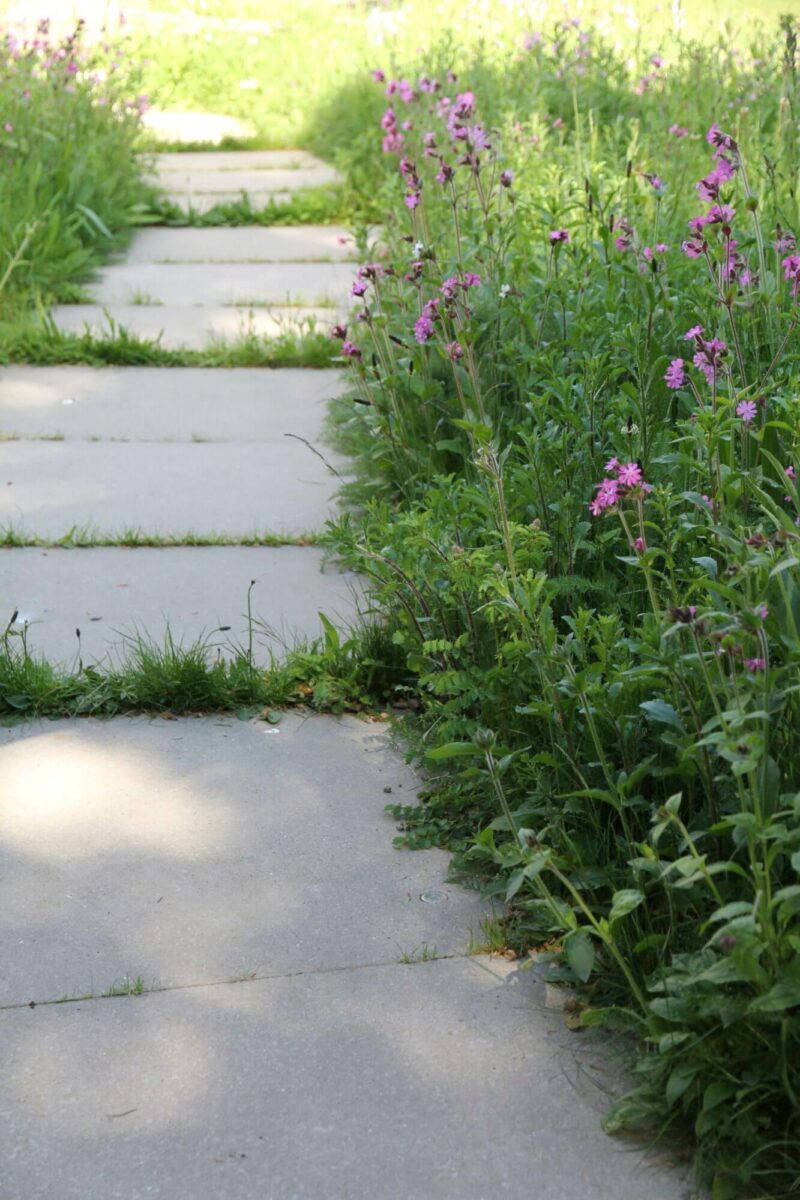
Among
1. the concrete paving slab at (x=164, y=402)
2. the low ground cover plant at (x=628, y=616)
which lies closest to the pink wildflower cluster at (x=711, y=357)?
the low ground cover plant at (x=628, y=616)

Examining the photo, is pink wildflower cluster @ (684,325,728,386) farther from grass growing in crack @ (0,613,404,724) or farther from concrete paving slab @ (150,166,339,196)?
concrete paving slab @ (150,166,339,196)

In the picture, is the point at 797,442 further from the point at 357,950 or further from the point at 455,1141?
the point at 455,1141

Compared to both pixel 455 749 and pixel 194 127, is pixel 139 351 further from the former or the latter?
pixel 194 127

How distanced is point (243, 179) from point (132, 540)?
588 centimetres

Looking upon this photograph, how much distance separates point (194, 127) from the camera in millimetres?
11328

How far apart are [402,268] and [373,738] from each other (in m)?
2.59

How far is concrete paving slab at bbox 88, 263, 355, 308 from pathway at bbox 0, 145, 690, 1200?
3.08 metres

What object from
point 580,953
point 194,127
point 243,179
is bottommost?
point 580,953

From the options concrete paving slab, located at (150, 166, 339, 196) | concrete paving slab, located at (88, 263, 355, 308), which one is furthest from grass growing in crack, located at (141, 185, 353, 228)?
concrete paving slab, located at (88, 263, 355, 308)

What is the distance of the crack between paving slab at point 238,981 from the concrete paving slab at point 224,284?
475 centimetres

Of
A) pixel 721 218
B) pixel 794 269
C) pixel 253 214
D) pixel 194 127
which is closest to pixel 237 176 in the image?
pixel 253 214

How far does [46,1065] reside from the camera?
6.57ft

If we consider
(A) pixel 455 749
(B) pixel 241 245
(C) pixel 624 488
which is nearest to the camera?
(C) pixel 624 488

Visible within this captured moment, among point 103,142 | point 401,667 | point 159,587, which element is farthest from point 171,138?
point 401,667
